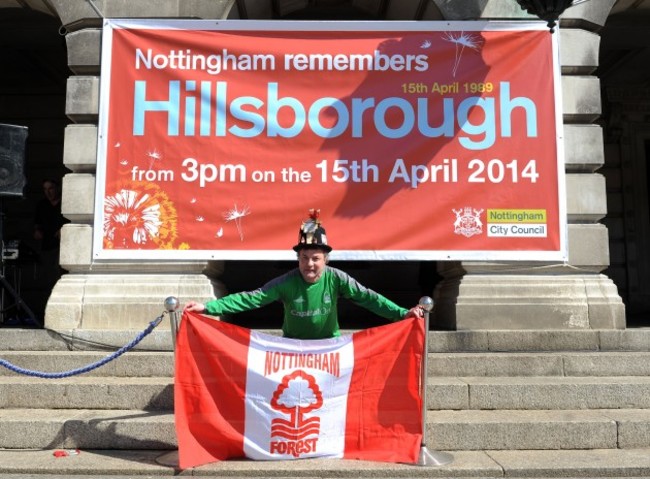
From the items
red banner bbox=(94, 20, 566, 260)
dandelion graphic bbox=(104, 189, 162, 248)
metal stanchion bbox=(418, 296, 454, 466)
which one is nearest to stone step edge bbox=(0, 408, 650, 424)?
metal stanchion bbox=(418, 296, 454, 466)

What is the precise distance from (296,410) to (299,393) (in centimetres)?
13

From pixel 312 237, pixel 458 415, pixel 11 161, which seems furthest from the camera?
pixel 11 161

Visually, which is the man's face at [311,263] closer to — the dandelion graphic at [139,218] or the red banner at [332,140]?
the red banner at [332,140]

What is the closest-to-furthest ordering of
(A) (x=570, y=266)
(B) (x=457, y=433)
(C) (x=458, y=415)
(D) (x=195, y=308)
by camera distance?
1. (D) (x=195, y=308)
2. (B) (x=457, y=433)
3. (C) (x=458, y=415)
4. (A) (x=570, y=266)

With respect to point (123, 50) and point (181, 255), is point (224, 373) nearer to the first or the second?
point (181, 255)

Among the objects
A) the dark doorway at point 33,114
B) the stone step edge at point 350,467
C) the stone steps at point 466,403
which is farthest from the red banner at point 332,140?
the dark doorway at point 33,114

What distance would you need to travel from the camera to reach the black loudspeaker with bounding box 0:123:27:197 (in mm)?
7637

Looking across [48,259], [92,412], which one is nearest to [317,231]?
[92,412]

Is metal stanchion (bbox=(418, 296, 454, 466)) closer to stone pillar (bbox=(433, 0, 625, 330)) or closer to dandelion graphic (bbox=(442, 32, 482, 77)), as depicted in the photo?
stone pillar (bbox=(433, 0, 625, 330))

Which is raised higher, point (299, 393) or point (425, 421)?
point (299, 393)

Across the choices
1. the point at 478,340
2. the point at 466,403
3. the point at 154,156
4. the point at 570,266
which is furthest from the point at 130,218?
the point at 570,266

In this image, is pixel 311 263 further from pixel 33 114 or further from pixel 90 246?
pixel 33 114

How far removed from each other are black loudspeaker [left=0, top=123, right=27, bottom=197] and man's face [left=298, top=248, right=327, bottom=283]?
4219 mm

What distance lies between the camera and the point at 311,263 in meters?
5.23
